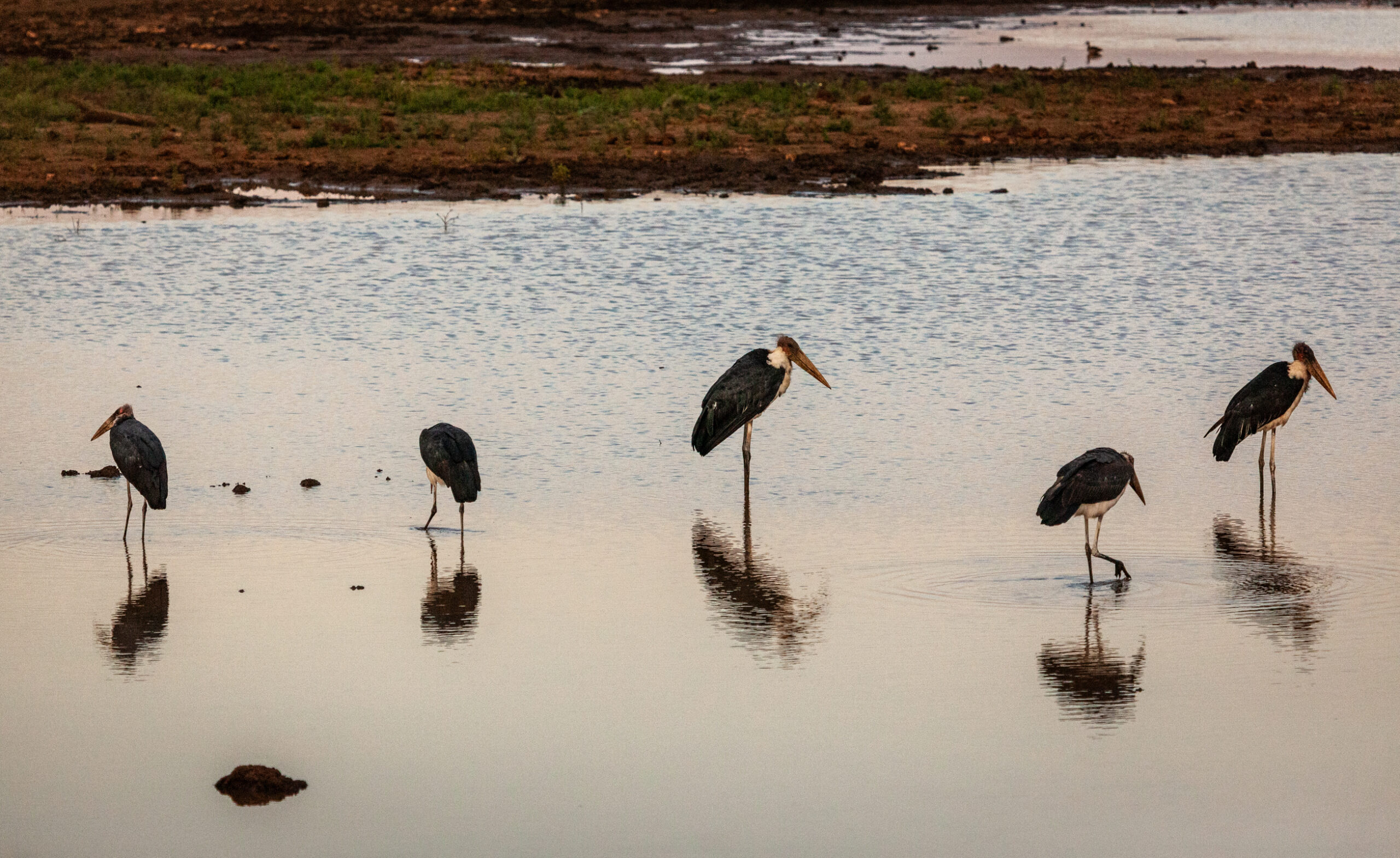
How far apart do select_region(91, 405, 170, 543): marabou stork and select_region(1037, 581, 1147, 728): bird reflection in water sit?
16.6 feet

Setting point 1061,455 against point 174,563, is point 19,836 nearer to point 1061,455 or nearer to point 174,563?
point 174,563

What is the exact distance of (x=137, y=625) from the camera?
356 inches

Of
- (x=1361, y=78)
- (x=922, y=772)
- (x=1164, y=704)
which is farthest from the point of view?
(x=1361, y=78)

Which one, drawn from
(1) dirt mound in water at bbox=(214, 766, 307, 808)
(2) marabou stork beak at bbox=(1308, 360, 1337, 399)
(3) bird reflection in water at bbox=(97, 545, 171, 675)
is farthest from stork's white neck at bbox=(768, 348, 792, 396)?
(1) dirt mound in water at bbox=(214, 766, 307, 808)

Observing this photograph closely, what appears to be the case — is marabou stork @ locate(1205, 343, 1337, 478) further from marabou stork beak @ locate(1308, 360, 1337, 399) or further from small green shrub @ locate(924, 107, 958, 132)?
small green shrub @ locate(924, 107, 958, 132)

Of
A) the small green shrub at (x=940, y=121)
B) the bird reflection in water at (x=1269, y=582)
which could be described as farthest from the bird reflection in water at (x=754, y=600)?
the small green shrub at (x=940, y=121)

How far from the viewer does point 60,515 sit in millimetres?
11109

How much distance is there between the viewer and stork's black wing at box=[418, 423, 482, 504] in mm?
10320

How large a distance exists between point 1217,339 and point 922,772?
404 inches

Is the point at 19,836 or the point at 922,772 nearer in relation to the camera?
the point at 19,836

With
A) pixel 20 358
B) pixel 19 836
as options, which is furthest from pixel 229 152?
pixel 19 836

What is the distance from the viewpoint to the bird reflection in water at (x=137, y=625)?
861 cm

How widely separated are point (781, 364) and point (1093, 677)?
4.71 metres

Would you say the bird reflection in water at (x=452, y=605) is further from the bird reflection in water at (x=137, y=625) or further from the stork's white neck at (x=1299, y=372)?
the stork's white neck at (x=1299, y=372)
